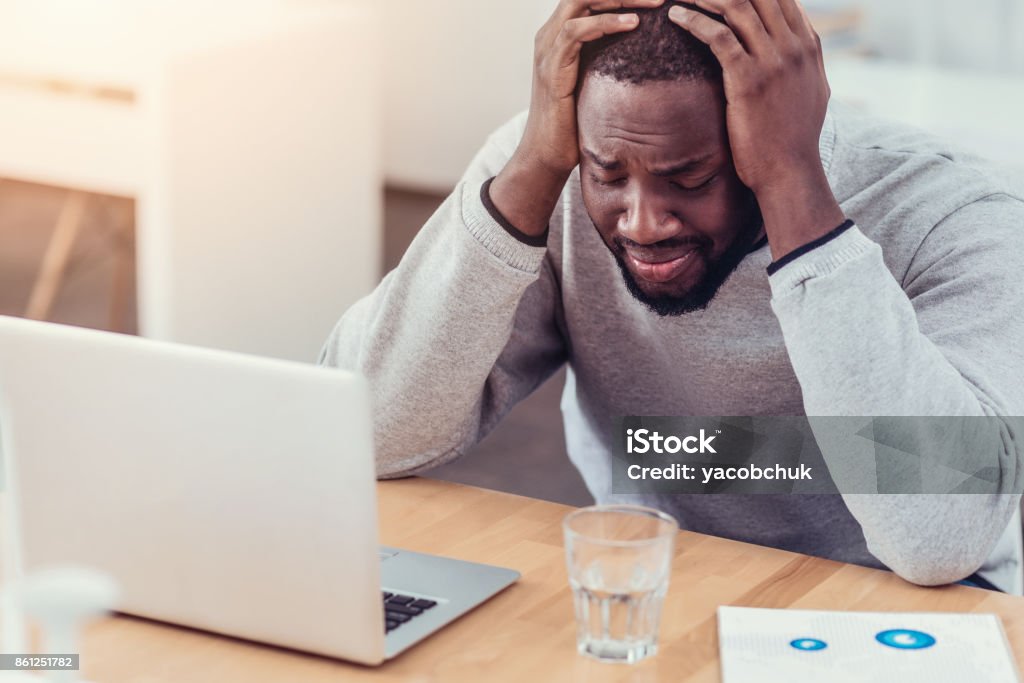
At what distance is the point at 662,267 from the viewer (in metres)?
1.21

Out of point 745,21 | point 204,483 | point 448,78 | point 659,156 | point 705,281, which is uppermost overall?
point 448,78

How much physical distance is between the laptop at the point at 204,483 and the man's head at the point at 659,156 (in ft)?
1.22

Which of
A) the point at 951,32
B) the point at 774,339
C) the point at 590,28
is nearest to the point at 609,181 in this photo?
the point at 590,28

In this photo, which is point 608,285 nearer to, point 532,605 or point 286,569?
point 532,605

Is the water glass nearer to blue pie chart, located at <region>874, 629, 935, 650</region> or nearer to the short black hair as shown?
blue pie chart, located at <region>874, 629, 935, 650</region>

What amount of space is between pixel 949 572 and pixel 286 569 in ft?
1.59

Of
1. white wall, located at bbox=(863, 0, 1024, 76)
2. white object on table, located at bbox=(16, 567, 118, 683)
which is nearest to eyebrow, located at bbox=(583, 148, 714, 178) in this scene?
white object on table, located at bbox=(16, 567, 118, 683)

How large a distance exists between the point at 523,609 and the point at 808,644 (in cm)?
20

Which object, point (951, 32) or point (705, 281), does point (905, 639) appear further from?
point (951, 32)

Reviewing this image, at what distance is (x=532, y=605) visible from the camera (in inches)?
40.4

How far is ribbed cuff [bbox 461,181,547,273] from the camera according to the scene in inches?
48.8

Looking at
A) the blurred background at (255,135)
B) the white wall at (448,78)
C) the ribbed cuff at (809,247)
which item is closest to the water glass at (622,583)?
the ribbed cuff at (809,247)

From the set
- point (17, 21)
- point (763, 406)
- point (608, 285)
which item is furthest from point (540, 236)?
point (17, 21)

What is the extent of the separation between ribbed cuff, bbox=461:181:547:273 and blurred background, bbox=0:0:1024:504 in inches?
59.4
